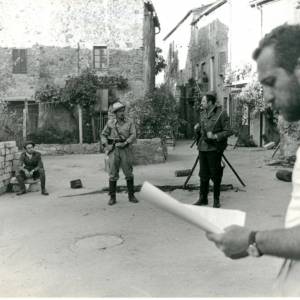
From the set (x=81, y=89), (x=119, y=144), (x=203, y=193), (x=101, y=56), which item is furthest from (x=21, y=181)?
(x=101, y=56)

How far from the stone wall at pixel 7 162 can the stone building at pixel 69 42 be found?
11.5 metres

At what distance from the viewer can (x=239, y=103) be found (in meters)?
22.1

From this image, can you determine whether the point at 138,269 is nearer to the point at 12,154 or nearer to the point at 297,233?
the point at 297,233

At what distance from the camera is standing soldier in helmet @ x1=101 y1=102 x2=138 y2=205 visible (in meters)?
8.59

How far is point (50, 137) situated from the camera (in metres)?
19.1

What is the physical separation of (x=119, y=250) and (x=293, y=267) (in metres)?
3.99

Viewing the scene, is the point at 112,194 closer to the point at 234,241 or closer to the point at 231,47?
the point at 234,241

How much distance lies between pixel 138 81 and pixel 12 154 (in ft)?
39.9

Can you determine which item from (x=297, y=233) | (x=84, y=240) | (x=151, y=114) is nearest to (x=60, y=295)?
(x=84, y=240)

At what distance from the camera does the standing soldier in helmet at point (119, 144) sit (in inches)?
338

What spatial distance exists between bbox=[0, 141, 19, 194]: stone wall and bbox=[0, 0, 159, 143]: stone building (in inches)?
454

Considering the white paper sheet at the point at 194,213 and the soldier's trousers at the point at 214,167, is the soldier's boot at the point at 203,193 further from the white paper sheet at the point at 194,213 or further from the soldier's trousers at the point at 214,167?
the white paper sheet at the point at 194,213

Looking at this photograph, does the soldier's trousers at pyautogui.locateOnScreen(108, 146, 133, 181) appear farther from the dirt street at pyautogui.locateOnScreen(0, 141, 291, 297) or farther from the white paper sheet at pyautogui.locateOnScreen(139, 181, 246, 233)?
the white paper sheet at pyautogui.locateOnScreen(139, 181, 246, 233)

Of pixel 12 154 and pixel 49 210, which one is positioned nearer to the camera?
pixel 49 210
